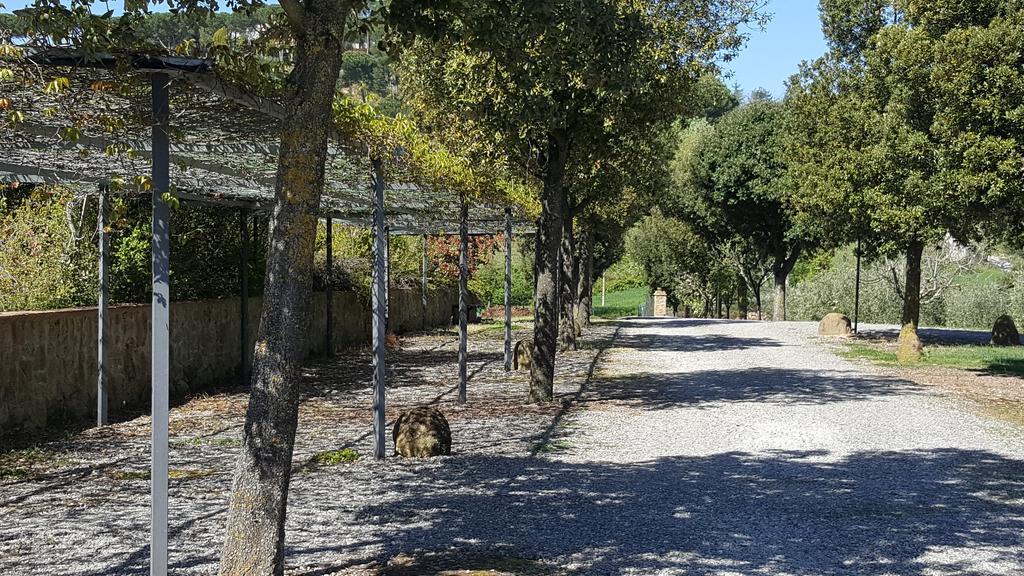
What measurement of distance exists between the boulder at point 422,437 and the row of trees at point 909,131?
10.2 metres

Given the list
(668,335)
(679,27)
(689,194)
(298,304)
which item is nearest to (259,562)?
(298,304)

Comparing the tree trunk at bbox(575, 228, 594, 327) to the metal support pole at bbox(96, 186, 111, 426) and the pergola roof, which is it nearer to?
the pergola roof

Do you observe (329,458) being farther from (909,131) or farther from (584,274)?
(584,274)

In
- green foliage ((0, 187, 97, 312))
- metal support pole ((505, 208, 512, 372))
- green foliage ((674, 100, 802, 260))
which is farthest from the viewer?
green foliage ((674, 100, 802, 260))

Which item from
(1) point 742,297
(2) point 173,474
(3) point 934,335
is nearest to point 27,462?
(2) point 173,474

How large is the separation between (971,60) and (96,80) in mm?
14017

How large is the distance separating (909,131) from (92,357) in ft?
47.2

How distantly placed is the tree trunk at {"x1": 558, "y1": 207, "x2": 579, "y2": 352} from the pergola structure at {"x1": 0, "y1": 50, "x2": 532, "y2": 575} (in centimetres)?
595

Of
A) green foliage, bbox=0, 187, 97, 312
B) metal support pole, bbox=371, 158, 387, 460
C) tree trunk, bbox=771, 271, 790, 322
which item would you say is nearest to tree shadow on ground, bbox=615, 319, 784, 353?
tree trunk, bbox=771, 271, 790, 322

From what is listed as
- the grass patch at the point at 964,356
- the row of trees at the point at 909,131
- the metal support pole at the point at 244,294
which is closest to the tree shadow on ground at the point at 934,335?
the grass patch at the point at 964,356

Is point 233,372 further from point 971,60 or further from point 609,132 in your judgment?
point 971,60

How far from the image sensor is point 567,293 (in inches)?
912

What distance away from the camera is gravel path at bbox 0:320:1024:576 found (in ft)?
18.7

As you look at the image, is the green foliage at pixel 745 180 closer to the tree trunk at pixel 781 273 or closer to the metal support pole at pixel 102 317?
the tree trunk at pixel 781 273
